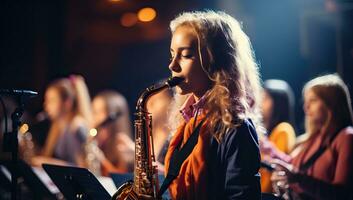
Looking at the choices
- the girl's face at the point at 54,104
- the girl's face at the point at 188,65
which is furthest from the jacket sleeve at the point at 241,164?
→ the girl's face at the point at 54,104

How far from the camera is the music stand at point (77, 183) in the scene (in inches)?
111

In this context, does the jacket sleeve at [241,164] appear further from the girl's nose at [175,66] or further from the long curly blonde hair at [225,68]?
the girl's nose at [175,66]

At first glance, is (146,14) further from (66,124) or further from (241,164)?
(241,164)

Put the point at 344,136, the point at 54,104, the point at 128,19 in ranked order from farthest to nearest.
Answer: the point at 128,19 < the point at 54,104 < the point at 344,136

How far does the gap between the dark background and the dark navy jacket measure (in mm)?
4041

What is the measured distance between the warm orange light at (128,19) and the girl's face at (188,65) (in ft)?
22.9

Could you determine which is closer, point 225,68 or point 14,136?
point 225,68

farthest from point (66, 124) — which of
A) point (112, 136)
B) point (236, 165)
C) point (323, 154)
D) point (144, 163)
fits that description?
point (236, 165)

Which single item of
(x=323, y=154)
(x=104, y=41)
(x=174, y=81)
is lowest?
(x=323, y=154)

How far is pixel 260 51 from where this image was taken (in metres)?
6.57

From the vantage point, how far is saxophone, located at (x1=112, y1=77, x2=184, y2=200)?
2.66 metres

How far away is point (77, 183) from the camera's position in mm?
2906

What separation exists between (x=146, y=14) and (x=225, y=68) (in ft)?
22.5

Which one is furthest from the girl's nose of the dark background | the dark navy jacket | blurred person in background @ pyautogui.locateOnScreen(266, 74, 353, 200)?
the dark background
